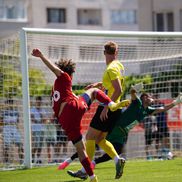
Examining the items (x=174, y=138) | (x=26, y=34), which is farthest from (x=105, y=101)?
(x=174, y=138)

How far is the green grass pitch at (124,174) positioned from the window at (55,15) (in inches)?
1569

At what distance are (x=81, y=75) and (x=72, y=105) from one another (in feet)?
21.8

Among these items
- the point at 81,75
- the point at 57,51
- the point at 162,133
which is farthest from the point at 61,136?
the point at 162,133

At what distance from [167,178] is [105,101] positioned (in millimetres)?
1544

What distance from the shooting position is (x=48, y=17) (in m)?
53.8

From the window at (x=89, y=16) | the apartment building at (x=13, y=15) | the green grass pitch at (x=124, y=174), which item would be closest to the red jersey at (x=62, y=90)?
the green grass pitch at (x=124, y=174)

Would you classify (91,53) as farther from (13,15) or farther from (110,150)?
(13,15)

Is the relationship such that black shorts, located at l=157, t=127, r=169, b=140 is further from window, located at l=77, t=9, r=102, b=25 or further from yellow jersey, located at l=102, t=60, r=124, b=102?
window, located at l=77, t=9, r=102, b=25

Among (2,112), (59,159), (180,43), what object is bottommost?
(59,159)

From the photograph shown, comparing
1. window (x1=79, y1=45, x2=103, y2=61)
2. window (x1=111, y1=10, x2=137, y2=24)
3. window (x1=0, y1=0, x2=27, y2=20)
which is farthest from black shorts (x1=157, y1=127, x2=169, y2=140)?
window (x1=111, y1=10, x2=137, y2=24)

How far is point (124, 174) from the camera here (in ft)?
40.0

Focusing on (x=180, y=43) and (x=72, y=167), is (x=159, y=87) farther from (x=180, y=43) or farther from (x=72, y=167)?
(x=72, y=167)

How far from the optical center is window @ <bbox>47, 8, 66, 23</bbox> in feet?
Answer: 177

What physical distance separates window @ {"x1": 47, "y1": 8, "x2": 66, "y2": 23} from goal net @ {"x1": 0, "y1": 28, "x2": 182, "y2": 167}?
3544 centimetres
